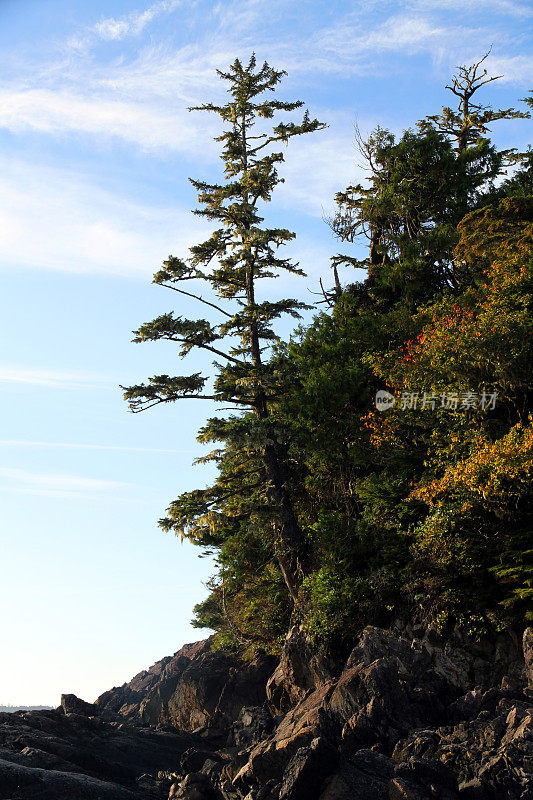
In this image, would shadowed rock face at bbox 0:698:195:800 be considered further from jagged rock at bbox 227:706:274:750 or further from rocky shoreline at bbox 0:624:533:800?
jagged rock at bbox 227:706:274:750

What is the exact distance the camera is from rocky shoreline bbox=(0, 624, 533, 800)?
13.1 meters

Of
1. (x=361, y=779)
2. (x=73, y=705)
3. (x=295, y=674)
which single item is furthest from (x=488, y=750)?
(x=73, y=705)

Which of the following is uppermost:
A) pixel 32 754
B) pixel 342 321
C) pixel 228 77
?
pixel 228 77

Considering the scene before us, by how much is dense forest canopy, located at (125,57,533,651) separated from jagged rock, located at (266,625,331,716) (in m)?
0.85

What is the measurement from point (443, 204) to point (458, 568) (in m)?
26.1

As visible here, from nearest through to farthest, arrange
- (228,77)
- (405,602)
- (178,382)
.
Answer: (405,602), (178,382), (228,77)

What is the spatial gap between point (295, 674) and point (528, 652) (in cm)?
1032

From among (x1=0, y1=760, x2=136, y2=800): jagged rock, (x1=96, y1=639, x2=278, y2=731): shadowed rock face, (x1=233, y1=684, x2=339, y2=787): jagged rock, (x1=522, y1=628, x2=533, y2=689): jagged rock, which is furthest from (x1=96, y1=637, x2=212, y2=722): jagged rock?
(x1=522, y1=628, x2=533, y2=689): jagged rock

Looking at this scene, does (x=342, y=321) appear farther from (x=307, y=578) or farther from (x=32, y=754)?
(x=32, y=754)

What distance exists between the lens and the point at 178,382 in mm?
28812

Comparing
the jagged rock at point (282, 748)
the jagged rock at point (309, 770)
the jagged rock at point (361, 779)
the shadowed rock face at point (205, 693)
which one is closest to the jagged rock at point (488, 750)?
the jagged rock at point (361, 779)

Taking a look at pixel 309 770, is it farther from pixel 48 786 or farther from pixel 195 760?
pixel 195 760

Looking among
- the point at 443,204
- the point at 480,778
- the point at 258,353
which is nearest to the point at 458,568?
the point at 480,778

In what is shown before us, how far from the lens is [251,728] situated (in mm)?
23438
